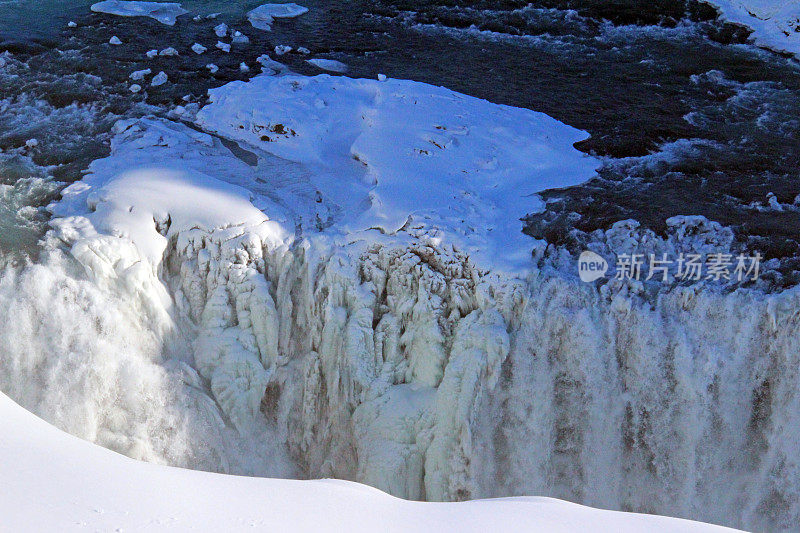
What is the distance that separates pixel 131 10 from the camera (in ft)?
43.7

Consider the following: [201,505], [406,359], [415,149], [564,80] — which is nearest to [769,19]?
[564,80]

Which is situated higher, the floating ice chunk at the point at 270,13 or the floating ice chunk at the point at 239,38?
the floating ice chunk at the point at 270,13

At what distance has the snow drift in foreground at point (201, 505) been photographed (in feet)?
16.9

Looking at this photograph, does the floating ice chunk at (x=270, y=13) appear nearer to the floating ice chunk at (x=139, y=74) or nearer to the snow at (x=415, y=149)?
the floating ice chunk at (x=139, y=74)

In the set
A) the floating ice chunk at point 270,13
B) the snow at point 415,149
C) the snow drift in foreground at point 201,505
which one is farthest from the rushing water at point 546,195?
the snow drift in foreground at point 201,505

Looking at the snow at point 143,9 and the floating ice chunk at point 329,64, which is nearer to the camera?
the floating ice chunk at point 329,64

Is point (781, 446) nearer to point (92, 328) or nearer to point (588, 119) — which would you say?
point (588, 119)

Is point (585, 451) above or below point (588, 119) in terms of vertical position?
below

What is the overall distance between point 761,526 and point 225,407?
501 cm

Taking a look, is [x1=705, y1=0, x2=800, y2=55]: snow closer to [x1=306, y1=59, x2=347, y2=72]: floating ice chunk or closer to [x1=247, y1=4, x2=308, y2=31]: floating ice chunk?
[x1=306, y1=59, x2=347, y2=72]: floating ice chunk

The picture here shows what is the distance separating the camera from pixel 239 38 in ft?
41.7

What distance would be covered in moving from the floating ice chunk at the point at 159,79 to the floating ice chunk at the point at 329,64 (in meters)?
1.95

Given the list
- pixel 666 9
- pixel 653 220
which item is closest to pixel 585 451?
pixel 653 220

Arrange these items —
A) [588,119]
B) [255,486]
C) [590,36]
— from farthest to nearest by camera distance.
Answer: [590,36] < [588,119] < [255,486]
